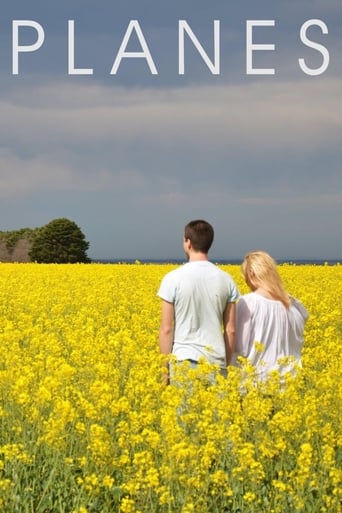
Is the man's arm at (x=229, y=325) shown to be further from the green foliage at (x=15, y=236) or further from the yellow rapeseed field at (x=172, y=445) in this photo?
the green foliage at (x=15, y=236)

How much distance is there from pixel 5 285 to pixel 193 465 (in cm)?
1496

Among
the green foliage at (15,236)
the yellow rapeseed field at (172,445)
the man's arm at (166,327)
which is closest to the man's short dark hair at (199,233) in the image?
the man's arm at (166,327)

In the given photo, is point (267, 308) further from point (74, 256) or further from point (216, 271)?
point (74, 256)

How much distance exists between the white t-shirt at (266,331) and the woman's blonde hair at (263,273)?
0.21ft

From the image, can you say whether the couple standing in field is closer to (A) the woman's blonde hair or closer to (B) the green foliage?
(A) the woman's blonde hair

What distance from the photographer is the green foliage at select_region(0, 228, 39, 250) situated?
65500 mm

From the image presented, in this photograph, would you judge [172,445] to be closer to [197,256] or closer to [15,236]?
[197,256]

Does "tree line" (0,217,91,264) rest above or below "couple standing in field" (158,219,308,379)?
above

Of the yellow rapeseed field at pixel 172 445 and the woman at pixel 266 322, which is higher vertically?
the woman at pixel 266 322

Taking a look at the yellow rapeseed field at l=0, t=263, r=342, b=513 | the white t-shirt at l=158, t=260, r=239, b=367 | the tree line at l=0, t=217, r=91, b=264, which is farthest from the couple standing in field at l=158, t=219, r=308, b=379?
the tree line at l=0, t=217, r=91, b=264

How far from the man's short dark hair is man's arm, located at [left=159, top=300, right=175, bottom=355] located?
1.65 ft

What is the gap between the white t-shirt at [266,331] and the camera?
244 inches

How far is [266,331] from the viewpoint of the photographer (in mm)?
6215

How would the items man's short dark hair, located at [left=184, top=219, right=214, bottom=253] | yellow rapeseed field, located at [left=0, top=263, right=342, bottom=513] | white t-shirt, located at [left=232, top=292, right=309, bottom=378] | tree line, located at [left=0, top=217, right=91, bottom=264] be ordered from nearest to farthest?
yellow rapeseed field, located at [left=0, top=263, right=342, bottom=513]
man's short dark hair, located at [left=184, top=219, right=214, bottom=253]
white t-shirt, located at [left=232, top=292, right=309, bottom=378]
tree line, located at [left=0, top=217, right=91, bottom=264]
